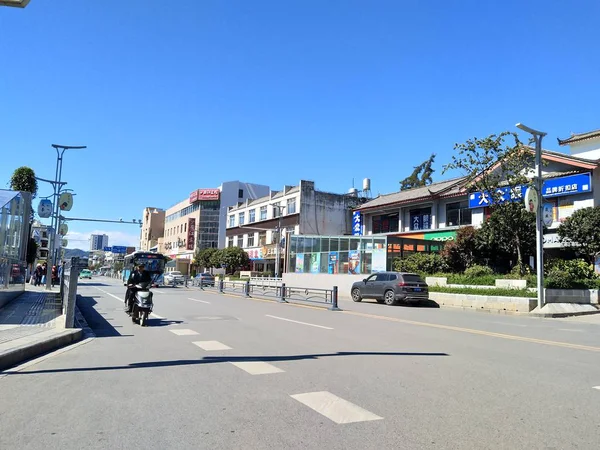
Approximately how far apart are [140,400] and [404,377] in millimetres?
3717

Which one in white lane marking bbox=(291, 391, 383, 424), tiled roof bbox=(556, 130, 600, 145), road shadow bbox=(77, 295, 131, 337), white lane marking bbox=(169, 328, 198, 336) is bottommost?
road shadow bbox=(77, 295, 131, 337)

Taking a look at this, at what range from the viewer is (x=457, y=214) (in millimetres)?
38281

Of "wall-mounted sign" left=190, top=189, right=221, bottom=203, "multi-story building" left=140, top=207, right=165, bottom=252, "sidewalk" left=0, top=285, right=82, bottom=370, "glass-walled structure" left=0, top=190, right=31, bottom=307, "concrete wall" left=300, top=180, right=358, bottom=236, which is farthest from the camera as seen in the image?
"multi-story building" left=140, top=207, right=165, bottom=252

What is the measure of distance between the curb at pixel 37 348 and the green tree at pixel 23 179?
1103 inches

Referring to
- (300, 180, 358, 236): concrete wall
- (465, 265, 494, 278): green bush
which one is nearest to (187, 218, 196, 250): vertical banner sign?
(300, 180, 358, 236): concrete wall

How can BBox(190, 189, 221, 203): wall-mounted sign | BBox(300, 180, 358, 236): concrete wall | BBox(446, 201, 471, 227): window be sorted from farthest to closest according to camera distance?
BBox(190, 189, 221, 203): wall-mounted sign
BBox(300, 180, 358, 236): concrete wall
BBox(446, 201, 471, 227): window

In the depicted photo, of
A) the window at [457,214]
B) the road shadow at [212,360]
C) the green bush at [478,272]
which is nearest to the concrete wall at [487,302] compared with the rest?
the green bush at [478,272]

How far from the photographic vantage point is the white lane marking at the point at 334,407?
5090mm

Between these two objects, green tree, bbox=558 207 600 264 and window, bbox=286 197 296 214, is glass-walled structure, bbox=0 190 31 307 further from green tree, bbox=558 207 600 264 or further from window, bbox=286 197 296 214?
window, bbox=286 197 296 214

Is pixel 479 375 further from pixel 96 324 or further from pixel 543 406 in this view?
pixel 96 324

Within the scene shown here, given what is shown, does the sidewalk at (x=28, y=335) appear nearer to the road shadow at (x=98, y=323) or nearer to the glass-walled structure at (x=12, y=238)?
the road shadow at (x=98, y=323)

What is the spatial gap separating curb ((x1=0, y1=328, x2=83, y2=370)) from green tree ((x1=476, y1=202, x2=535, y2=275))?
22403 millimetres

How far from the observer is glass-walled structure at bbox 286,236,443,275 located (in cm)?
3294

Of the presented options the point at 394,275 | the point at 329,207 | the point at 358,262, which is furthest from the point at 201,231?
the point at 394,275
